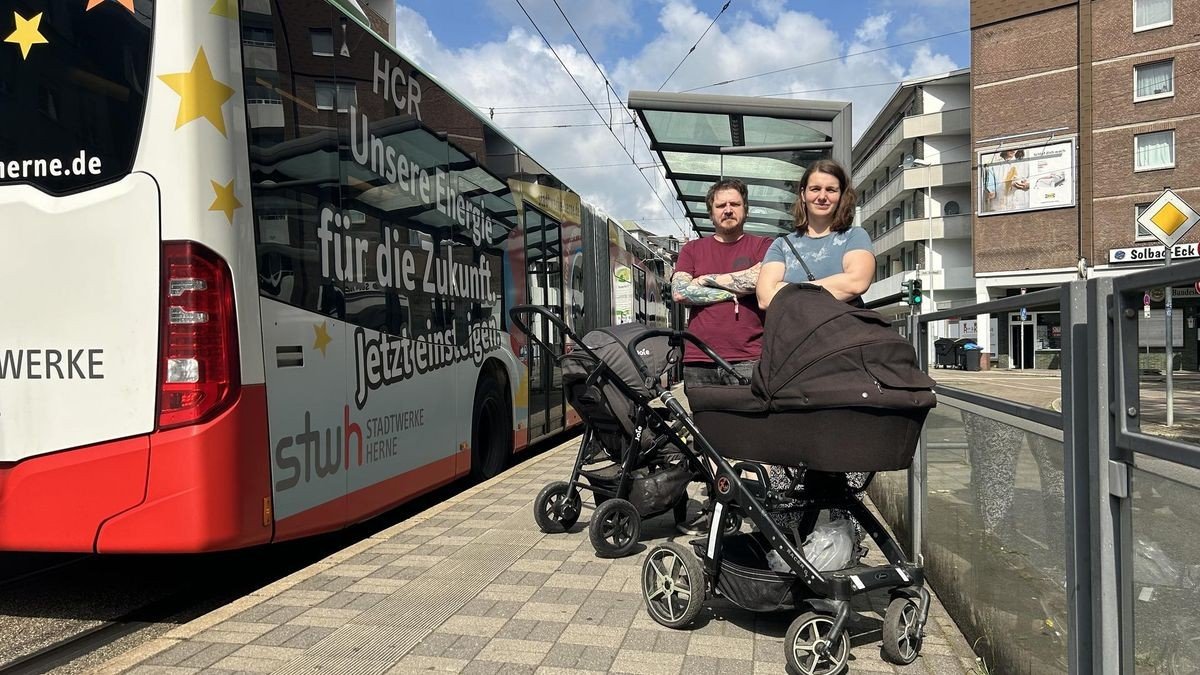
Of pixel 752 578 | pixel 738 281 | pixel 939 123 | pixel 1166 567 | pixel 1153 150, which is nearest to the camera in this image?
pixel 1166 567

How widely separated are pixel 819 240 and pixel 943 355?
3.27ft

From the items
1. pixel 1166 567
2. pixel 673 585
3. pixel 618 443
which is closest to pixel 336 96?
pixel 618 443

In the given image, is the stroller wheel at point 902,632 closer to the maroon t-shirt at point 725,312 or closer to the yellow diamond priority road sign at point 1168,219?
the maroon t-shirt at point 725,312

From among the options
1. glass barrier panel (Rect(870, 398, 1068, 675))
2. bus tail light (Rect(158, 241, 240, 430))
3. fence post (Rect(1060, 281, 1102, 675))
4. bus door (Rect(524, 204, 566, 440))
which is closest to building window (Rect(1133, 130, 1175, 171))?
bus door (Rect(524, 204, 566, 440))

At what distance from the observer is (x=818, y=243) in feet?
12.2

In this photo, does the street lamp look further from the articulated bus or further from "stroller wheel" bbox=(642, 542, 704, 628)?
"stroller wheel" bbox=(642, 542, 704, 628)

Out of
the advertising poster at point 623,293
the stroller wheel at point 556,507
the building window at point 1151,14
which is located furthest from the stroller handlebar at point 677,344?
the building window at point 1151,14

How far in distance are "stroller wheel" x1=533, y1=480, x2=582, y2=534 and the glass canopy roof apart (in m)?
3.74

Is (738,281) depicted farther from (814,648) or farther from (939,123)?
(939,123)

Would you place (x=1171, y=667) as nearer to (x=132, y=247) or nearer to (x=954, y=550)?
(x=954, y=550)

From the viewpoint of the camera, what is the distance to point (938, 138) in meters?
43.0

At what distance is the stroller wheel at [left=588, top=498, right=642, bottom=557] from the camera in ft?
14.5

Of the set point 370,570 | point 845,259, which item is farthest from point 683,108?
point 370,570

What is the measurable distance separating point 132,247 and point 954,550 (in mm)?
3792
